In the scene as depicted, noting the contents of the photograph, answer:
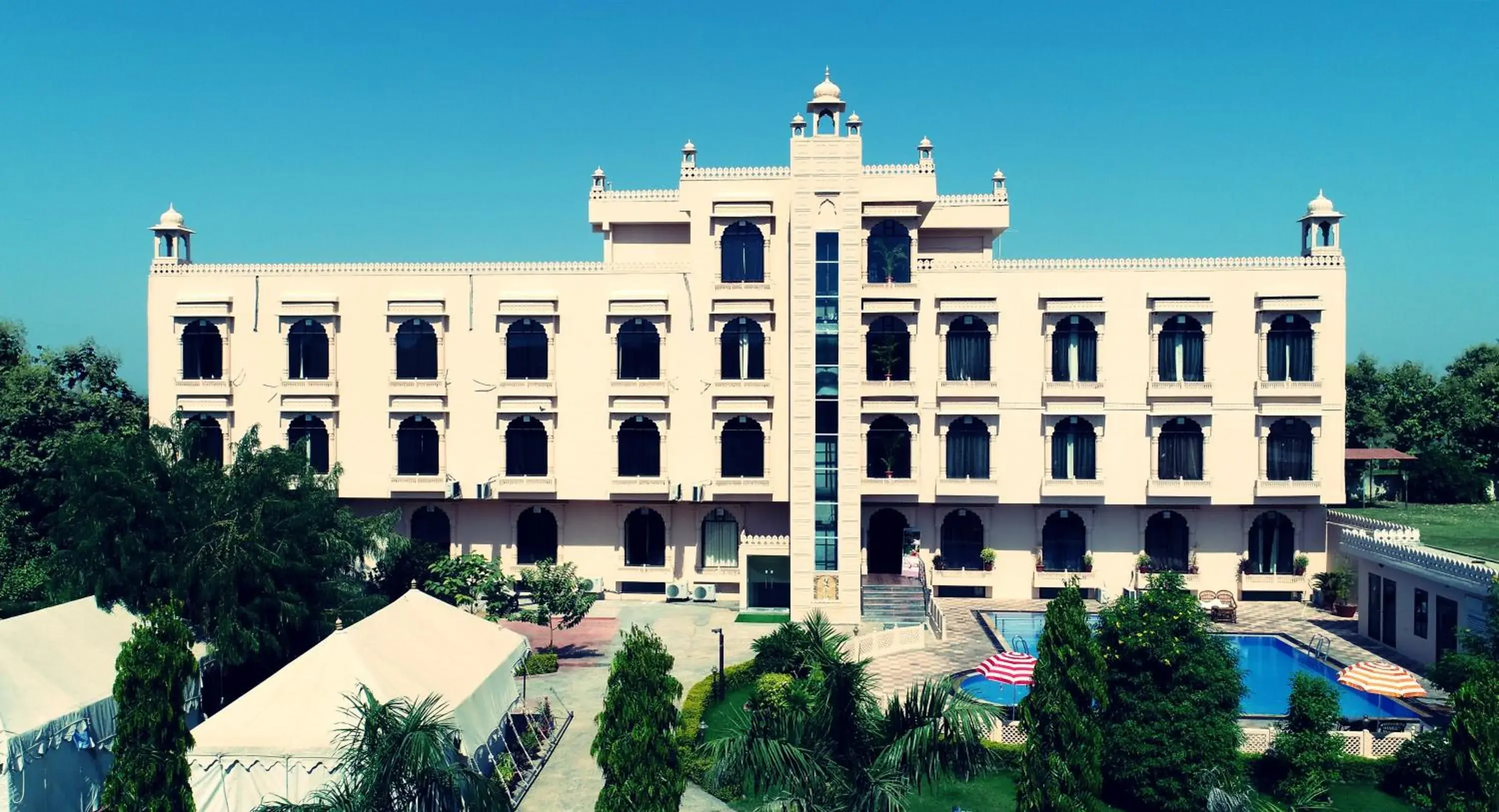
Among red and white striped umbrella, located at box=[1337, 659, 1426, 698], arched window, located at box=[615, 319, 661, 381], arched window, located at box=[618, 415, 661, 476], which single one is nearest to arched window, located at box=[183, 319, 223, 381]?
arched window, located at box=[615, 319, 661, 381]

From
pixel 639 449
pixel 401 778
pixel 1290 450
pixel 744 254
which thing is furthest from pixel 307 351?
pixel 1290 450

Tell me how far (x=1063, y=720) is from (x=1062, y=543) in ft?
70.0

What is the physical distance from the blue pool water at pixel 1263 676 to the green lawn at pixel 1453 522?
5.38m

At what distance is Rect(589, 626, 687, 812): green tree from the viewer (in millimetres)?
13641

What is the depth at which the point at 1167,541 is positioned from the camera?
35.3 meters

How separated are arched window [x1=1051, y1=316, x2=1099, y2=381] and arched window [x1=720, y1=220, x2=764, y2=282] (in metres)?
9.93

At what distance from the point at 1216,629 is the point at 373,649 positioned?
2336cm

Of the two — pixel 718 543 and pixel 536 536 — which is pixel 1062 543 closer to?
pixel 718 543

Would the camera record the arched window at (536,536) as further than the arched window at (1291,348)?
Yes

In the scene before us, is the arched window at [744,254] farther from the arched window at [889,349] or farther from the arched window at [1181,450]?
the arched window at [1181,450]

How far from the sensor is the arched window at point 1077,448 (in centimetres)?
3441

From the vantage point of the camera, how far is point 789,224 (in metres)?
34.5

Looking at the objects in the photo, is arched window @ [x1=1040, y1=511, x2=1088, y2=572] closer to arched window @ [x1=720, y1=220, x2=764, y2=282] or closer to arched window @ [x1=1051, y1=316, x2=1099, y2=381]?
arched window @ [x1=1051, y1=316, x2=1099, y2=381]

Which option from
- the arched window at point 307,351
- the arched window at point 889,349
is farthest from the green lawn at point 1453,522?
the arched window at point 307,351
